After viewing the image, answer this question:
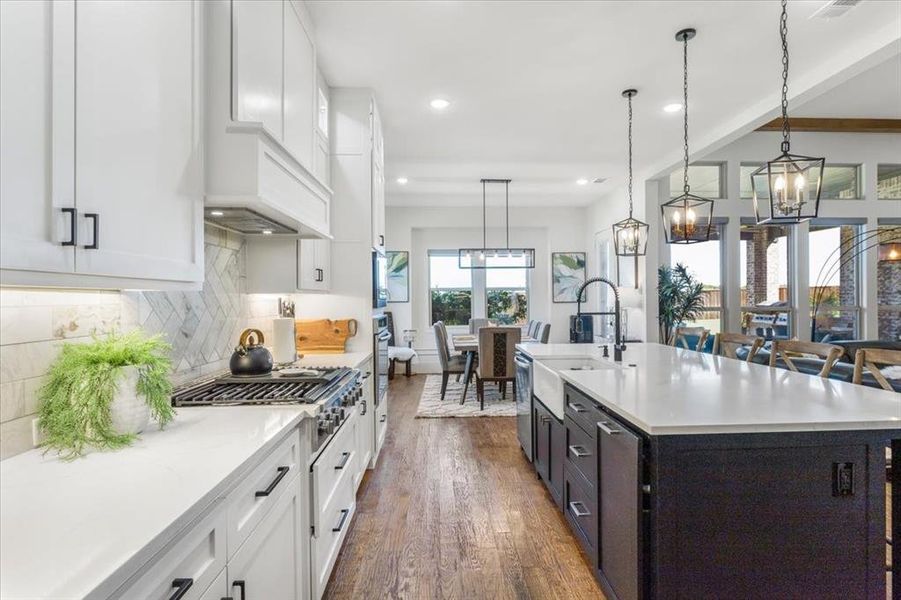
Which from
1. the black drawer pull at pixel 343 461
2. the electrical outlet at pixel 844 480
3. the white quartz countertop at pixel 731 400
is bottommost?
the black drawer pull at pixel 343 461

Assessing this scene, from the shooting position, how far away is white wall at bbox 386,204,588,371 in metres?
7.75

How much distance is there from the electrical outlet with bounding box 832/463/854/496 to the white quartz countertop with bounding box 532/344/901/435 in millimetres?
128

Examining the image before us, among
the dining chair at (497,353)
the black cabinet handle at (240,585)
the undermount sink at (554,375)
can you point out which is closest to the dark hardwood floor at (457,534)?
the undermount sink at (554,375)

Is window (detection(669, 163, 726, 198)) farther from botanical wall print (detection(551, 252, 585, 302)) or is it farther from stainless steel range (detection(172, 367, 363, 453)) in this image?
stainless steel range (detection(172, 367, 363, 453))

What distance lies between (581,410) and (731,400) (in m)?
0.62

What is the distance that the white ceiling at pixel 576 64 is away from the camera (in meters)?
2.62

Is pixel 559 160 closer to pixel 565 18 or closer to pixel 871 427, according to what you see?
pixel 565 18

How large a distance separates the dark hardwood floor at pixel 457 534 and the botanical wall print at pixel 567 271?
4.55 m

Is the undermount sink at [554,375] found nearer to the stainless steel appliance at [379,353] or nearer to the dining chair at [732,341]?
the dining chair at [732,341]

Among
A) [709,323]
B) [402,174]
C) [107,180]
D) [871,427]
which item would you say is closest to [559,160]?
[402,174]

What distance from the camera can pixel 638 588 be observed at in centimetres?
148

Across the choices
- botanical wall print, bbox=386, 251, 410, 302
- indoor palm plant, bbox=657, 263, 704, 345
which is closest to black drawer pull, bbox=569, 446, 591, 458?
indoor palm plant, bbox=657, 263, 704, 345

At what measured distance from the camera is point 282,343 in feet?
8.80

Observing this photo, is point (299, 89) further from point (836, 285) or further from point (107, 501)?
point (836, 285)
